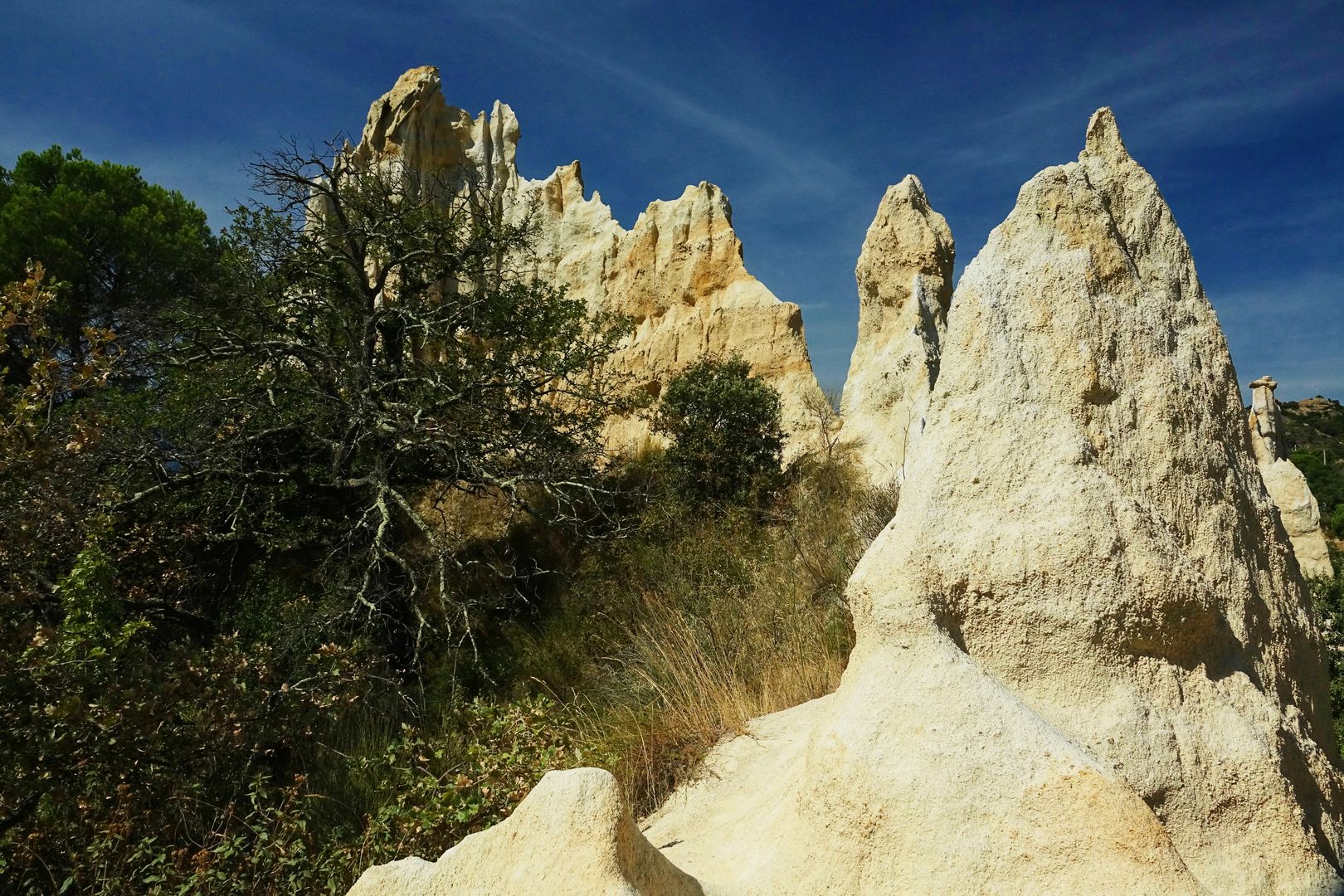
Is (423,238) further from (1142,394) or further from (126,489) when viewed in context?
(1142,394)

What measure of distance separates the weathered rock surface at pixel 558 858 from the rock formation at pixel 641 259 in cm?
1079

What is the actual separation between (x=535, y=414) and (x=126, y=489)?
381cm

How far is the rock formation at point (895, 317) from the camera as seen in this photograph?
536 inches

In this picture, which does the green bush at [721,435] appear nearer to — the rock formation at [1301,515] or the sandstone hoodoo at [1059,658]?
the rock formation at [1301,515]

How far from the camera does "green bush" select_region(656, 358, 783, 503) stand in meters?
12.6

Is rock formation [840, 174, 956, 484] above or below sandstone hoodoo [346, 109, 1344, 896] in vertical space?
above

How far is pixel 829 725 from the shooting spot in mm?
2953

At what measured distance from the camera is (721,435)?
13008 mm

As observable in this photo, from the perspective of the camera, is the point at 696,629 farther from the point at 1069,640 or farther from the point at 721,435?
the point at 721,435

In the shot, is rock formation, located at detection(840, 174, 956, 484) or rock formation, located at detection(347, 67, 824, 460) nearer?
rock formation, located at detection(840, 174, 956, 484)

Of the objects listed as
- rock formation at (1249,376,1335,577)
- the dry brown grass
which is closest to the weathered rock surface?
the dry brown grass

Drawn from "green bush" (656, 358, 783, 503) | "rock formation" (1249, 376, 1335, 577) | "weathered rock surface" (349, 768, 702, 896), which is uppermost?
"green bush" (656, 358, 783, 503)

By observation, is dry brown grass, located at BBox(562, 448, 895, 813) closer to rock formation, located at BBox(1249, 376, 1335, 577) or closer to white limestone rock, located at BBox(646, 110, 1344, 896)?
white limestone rock, located at BBox(646, 110, 1344, 896)

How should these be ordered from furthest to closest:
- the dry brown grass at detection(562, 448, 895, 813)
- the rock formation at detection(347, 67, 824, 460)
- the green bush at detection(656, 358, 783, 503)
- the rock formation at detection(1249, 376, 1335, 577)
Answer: the rock formation at detection(347, 67, 824, 460)
the green bush at detection(656, 358, 783, 503)
the rock formation at detection(1249, 376, 1335, 577)
the dry brown grass at detection(562, 448, 895, 813)
